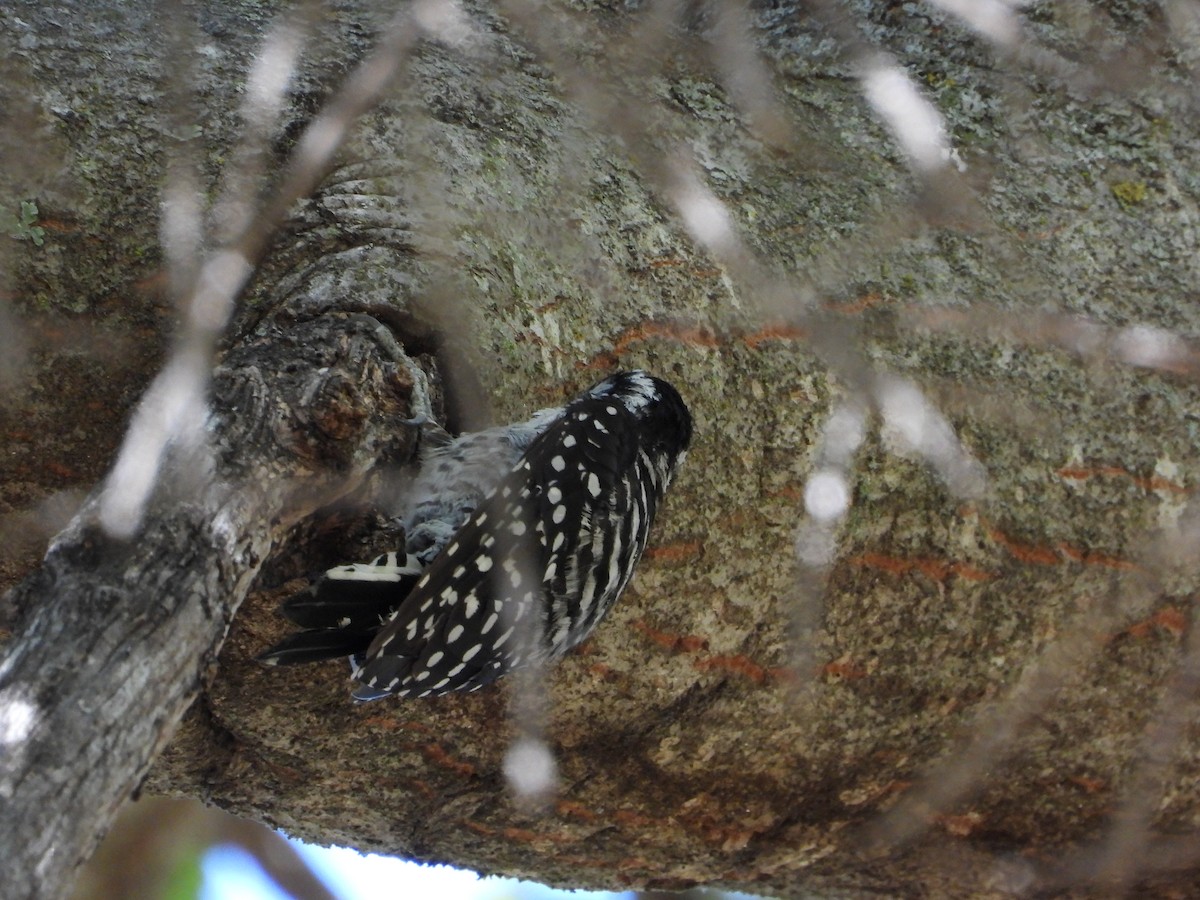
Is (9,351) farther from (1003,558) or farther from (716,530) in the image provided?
(1003,558)

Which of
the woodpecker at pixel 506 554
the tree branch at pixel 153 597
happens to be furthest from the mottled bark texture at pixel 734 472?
the tree branch at pixel 153 597

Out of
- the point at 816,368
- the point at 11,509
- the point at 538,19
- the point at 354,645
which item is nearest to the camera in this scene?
the point at 354,645

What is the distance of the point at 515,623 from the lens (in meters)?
2.15

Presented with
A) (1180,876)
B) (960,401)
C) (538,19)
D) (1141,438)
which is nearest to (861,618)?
(960,401)

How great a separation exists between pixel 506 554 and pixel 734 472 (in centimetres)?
52

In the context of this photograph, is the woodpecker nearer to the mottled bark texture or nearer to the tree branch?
the mottled bark texture

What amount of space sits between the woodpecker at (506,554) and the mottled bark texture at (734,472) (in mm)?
104

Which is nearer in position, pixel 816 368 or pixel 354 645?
pixel 354 645

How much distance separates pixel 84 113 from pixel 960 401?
6.06 ft

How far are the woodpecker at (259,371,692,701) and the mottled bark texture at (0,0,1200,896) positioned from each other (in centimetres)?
10

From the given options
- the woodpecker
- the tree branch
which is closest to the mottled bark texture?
the woodpecker

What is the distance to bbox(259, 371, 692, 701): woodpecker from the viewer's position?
6.64ft

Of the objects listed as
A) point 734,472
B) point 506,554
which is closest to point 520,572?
point 506,554

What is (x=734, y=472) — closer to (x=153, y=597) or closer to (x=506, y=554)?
(x=506, y=554)
